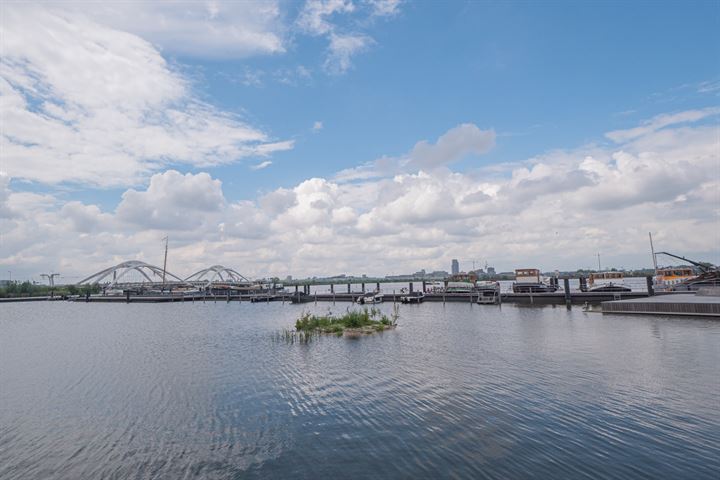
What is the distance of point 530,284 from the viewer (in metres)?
99.8

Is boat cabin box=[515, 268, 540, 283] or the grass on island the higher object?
boat cabin box=[515, 268, 540, 283]

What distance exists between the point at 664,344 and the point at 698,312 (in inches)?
849

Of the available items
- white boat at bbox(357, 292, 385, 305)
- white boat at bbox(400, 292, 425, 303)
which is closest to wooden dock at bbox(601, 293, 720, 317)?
white boat at bbox(400, 292, 425, 303)

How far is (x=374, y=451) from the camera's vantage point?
15141 mm

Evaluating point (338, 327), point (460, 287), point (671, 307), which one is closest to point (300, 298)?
point (460, 287)

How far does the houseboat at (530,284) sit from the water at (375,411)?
6192 centimetres

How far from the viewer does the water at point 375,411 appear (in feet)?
46.2

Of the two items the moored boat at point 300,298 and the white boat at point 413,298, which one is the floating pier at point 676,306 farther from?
the moored boat at point 300,298

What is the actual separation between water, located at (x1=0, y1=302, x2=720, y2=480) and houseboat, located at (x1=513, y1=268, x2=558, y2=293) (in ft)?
203

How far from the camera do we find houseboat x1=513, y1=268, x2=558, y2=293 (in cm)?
9935

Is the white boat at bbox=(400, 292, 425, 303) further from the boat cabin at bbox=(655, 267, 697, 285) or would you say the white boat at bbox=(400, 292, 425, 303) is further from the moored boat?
the boat cabin at bbox=(655, 267, 697, 285)

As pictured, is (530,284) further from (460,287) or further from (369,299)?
(369,299)

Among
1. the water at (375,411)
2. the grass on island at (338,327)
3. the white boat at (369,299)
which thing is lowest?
the water at (375,411)

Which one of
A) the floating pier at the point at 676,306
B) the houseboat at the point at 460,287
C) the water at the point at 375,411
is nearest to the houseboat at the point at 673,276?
the floating pier at the point at 676,306
